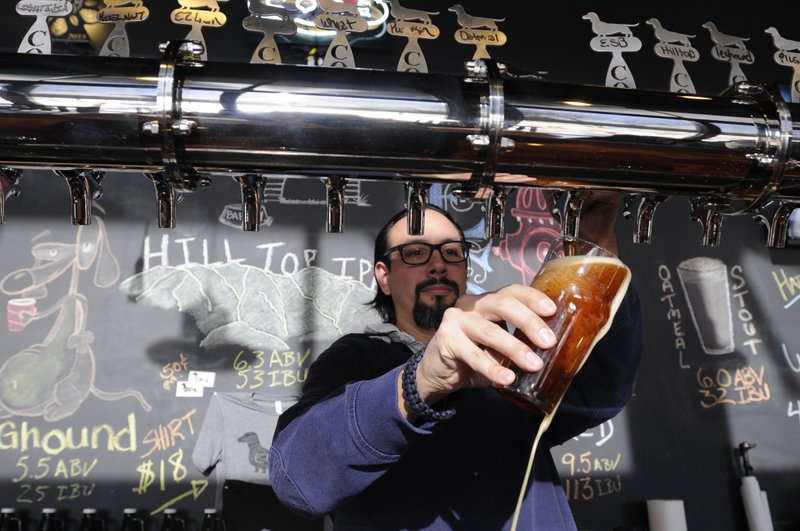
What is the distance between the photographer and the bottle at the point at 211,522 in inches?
109

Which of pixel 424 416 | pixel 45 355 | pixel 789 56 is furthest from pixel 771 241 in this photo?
pixel 45 355

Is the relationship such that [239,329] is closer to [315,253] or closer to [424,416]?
[315,253]

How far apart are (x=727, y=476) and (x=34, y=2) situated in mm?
3363

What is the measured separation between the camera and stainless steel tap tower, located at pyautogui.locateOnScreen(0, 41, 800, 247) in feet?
2.83

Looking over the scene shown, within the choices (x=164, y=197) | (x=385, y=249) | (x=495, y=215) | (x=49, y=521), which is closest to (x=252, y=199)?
(x=164, y=197)

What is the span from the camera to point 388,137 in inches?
34.8

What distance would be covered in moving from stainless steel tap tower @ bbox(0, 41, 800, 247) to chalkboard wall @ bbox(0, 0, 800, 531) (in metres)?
1.94

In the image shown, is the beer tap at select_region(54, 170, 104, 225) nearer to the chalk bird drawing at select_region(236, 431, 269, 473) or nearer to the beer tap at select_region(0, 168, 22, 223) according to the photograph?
the beer tap at select_region(0, 168, 22, 223)

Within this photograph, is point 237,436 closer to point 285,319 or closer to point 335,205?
point 285,319

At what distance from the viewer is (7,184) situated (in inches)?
36.3

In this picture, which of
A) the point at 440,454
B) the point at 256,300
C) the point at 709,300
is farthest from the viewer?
the point at 709,300

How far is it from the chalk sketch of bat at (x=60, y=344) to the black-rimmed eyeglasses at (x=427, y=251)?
155 cm

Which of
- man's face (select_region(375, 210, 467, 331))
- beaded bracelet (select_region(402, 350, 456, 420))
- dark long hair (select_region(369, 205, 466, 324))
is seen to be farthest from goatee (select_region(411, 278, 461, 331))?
beaded bracelet (select_region(402, 350, 456, 420))

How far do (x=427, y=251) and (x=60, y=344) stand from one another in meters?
1.83
